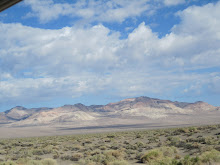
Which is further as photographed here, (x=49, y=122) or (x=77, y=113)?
(x=77, y=113)

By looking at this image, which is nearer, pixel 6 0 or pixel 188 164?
pixel 6 0

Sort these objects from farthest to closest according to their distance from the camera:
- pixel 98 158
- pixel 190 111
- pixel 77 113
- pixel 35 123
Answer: pixel 190 111
pixel 77 113
pixel 35 123
pixel 98 158

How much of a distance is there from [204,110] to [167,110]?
30.6 meters

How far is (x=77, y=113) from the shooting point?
569 feet

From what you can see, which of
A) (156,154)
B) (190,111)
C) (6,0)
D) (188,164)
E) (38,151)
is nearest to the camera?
(6,0)

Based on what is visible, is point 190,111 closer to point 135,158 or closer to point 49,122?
point 49,122

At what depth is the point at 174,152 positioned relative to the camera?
20.0 meters

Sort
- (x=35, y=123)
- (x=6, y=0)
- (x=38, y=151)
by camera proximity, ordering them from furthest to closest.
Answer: (x=35, y=123), (x=38, y=151), (x=6, y=0)

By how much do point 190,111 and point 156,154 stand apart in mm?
180439

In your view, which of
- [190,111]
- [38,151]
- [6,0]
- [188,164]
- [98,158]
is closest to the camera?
[6,0]

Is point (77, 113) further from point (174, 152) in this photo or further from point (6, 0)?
point (6, 0)

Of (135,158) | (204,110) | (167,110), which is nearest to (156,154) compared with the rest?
(135,158)

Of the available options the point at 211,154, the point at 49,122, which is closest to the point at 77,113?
the point at 49,122

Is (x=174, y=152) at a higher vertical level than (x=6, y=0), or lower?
lower
